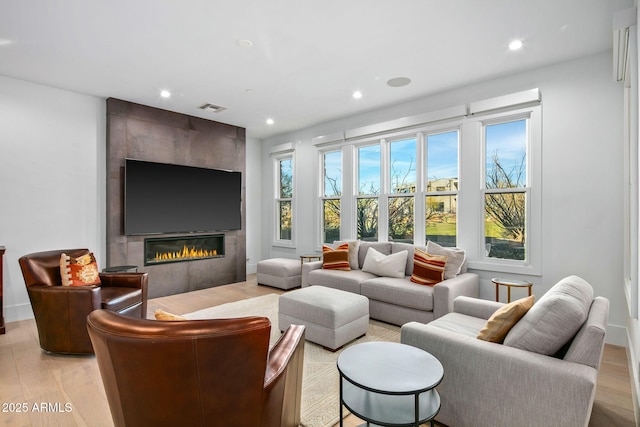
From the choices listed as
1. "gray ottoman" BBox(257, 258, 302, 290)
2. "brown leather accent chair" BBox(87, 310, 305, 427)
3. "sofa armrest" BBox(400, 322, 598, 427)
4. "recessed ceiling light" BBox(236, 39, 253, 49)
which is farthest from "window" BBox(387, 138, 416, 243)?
"brown leather accent chair" BBox(87, 310, 305, 427)

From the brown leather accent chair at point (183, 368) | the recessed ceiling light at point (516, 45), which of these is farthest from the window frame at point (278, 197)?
the brown leather accent chair at point (183, 368)

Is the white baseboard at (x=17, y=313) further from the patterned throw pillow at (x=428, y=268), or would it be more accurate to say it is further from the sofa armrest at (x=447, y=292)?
the sofa armrest at (x=447, y=292)

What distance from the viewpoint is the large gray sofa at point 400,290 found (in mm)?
3393

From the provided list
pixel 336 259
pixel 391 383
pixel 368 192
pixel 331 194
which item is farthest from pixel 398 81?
pixel 391 383

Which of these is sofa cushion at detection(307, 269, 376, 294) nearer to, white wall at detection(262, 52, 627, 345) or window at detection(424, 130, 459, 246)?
window at detection(424, 130, 459, 246)

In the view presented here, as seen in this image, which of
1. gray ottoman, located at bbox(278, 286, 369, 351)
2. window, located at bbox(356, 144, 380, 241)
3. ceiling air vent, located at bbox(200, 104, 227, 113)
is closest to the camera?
gray ottoman, located at bbox(278, 286, 369, 351)

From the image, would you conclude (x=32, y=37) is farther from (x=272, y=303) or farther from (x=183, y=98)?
(x=272, y=303)

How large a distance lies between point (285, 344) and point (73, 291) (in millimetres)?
2254

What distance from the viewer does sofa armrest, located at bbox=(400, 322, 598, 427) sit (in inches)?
59.6

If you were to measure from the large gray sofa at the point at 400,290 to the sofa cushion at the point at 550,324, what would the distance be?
157cm

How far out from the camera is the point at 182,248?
5.46 metres

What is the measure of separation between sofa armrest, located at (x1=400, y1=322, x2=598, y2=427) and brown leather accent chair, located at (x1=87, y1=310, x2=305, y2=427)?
1.15 metres

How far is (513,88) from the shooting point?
3.77m

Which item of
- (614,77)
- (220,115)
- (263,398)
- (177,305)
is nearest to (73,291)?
(177,305)
